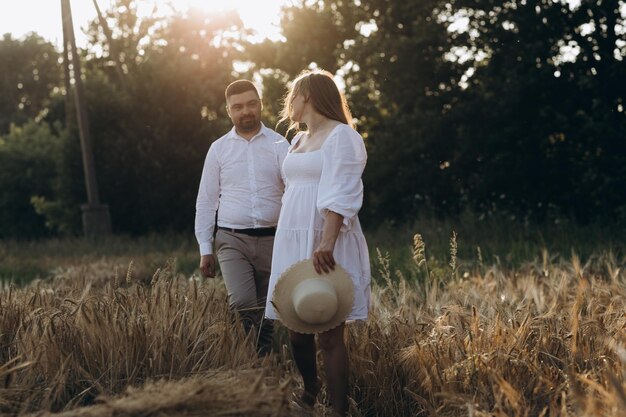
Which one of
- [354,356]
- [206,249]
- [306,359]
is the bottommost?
[354,356]

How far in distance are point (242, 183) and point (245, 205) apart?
0.16m

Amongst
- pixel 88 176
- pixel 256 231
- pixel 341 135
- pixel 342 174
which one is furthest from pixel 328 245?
pixel 88 176

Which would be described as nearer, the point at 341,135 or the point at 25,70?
the point at 341,135

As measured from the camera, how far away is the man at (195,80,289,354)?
629 centimetres

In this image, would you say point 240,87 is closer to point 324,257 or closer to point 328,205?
point 328,205

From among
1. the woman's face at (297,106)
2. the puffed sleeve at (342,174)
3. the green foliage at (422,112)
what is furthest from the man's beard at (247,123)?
the green foliage at (422,112)

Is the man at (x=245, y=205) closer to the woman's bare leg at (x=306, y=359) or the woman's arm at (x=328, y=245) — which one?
the woman's bare leg at (x=306, y=359)

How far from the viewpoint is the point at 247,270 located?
6348 mm

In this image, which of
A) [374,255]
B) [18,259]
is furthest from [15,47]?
[374,255]

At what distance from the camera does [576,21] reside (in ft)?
62.0

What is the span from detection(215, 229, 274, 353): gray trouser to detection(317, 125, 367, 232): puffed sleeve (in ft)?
5.18

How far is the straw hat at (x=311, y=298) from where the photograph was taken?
15.2 feet

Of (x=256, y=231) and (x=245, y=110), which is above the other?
(x=245, y=110)

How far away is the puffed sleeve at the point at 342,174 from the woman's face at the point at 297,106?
0.26m
